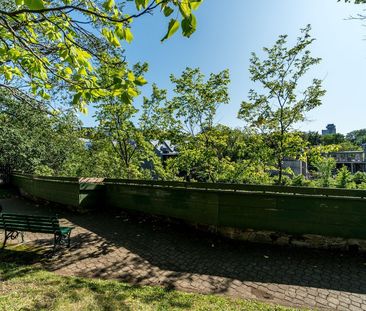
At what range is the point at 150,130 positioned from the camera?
42.4 feet

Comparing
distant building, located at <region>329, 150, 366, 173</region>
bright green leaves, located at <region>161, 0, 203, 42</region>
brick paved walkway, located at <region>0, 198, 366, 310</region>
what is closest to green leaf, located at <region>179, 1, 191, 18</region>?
bright green leaves, located at <region>161, 0, 203, 42</region>

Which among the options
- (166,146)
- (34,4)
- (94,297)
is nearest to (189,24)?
(34,4)

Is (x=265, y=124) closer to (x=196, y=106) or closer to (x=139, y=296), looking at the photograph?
(x=196, y=106)

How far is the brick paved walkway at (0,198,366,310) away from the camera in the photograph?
407 centimetres

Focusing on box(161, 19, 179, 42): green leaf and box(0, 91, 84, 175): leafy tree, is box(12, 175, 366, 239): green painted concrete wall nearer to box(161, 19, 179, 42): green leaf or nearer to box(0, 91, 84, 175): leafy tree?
box(161, 19, 179, 42): green leaf

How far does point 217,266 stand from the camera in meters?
5.08

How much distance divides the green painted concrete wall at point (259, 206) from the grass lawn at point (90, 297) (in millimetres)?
2713

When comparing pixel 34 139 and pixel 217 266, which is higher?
pixel 34 139

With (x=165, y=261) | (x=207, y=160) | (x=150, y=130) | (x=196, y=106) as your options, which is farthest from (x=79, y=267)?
(x=150, y=130)

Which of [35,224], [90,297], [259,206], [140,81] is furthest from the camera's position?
[259,206]

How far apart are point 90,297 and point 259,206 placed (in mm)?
4191

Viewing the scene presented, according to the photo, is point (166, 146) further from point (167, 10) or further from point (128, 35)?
point (167, 10)

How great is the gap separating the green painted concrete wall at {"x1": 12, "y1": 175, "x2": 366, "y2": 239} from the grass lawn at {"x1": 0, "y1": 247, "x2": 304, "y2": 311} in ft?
8.90

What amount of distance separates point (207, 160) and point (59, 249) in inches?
251
